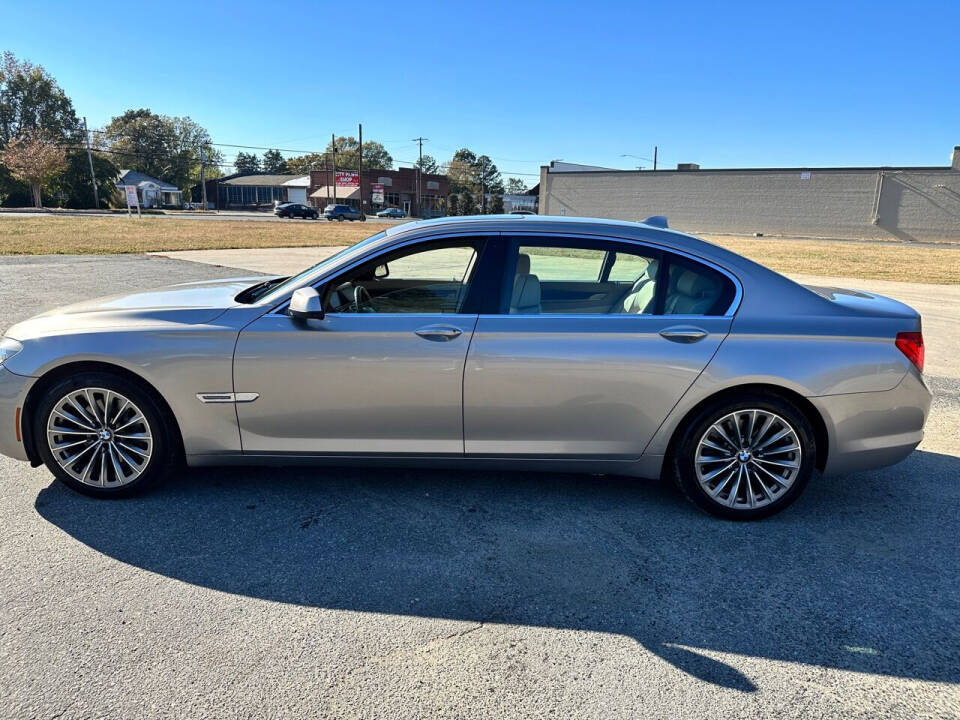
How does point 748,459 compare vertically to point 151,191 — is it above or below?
below

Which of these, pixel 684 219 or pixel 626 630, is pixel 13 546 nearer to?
pixel 626 630

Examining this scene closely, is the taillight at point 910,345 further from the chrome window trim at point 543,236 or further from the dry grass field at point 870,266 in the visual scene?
the dry grass field at point 870,266

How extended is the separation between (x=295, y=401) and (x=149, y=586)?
1108 millimetres

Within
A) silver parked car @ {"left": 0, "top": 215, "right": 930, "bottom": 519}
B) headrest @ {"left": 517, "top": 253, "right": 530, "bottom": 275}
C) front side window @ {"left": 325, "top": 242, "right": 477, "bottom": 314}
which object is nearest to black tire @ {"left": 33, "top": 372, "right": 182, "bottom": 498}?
silver parked car @ {"left": 0, "top": 215, "right": 930, "bottom": 519}

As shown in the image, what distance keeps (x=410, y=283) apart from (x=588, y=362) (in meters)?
1.27

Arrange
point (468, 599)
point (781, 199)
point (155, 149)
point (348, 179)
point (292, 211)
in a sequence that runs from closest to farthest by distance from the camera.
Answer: point (468, 599)
point (781, 199)
point (292, 211)
point (348, 179)
point (155, 149)

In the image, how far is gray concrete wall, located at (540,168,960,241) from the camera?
146 feet

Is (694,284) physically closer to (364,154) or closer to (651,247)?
(651,247)

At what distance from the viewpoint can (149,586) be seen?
2.94m

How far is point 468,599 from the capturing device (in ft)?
9.49

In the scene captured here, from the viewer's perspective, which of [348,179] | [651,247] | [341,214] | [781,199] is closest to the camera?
[651,247]

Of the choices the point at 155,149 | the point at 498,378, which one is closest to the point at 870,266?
the point at 498,378

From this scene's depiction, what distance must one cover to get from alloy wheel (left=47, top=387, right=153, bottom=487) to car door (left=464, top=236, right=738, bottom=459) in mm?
1843

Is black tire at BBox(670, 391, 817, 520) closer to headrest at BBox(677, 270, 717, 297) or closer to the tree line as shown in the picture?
headrest at BBox(677, 270, 717, 297)
